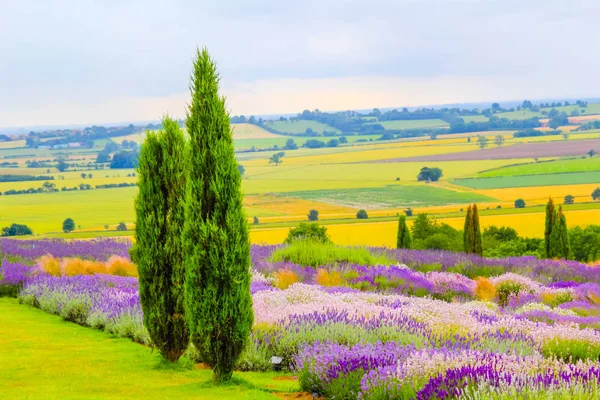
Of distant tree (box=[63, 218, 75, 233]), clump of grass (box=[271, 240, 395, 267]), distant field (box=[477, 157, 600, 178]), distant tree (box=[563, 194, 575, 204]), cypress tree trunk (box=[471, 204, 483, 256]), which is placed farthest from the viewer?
distant field (box=[477, 157, 600, 178])

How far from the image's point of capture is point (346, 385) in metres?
6.61

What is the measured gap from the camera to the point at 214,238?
720 cm

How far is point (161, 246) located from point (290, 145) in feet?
308

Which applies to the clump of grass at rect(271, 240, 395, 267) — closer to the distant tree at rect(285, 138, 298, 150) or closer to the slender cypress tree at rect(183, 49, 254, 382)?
the slender cypress tree at rect(183, 49, 254, 382)

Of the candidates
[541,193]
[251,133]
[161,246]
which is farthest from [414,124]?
[161,246]

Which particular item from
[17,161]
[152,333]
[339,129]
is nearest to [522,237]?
[152,333]

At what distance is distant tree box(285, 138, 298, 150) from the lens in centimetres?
10017

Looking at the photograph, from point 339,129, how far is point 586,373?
115668 millimetres

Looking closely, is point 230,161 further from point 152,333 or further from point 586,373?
point 586,373

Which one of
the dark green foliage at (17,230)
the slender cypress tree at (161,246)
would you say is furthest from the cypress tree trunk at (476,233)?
the dark green foliage at (17,230)

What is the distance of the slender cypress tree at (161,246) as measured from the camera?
26.8 ft

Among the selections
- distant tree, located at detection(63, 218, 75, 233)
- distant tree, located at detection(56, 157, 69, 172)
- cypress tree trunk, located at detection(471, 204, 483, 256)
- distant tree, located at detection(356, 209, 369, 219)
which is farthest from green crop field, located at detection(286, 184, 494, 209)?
distant tree, located at detection(56, 157, 69, 172)

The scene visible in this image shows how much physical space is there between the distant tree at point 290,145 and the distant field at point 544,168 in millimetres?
37202

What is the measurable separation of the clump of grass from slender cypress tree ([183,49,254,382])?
10.2 m
